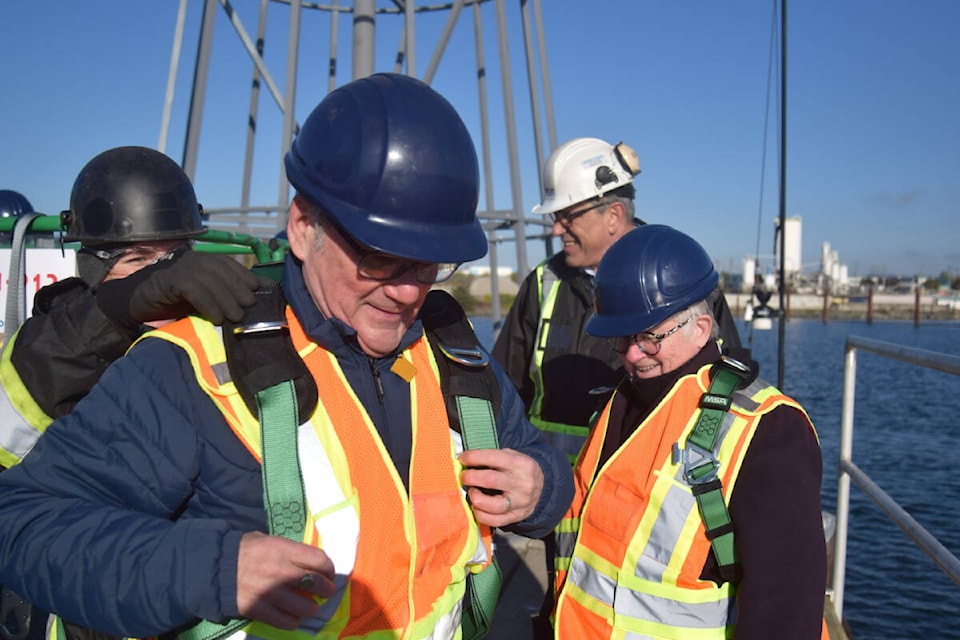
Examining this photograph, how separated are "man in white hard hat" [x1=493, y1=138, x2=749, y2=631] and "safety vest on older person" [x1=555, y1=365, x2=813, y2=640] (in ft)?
4.40

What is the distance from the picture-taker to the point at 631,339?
7.91ft

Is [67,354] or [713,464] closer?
[67,354]

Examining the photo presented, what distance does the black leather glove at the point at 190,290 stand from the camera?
144 centimetres

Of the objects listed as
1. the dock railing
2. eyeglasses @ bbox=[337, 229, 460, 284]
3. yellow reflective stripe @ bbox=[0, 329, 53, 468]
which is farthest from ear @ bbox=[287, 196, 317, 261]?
the dock railing

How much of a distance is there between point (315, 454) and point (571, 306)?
244 cm

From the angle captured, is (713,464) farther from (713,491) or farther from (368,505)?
(368,505)

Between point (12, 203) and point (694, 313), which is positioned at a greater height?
point (12, 203)

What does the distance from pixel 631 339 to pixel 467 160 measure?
3.64 feet

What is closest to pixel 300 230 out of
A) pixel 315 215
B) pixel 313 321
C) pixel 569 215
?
pixel 315 215

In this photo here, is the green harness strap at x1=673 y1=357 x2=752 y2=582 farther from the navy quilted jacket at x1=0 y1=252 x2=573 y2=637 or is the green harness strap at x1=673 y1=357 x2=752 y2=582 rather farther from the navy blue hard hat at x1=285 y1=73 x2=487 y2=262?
the navy quilted jacket at x1=0 y1=252 x2=573 y2=637

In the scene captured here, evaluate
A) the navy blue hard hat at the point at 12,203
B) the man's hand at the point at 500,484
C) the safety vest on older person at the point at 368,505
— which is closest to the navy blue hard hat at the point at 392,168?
the safety vest on older person at the point at 368,505

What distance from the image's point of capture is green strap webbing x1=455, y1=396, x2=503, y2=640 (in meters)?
1.66

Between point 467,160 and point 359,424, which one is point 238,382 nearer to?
point 359,424

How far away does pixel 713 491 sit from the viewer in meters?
1.90
